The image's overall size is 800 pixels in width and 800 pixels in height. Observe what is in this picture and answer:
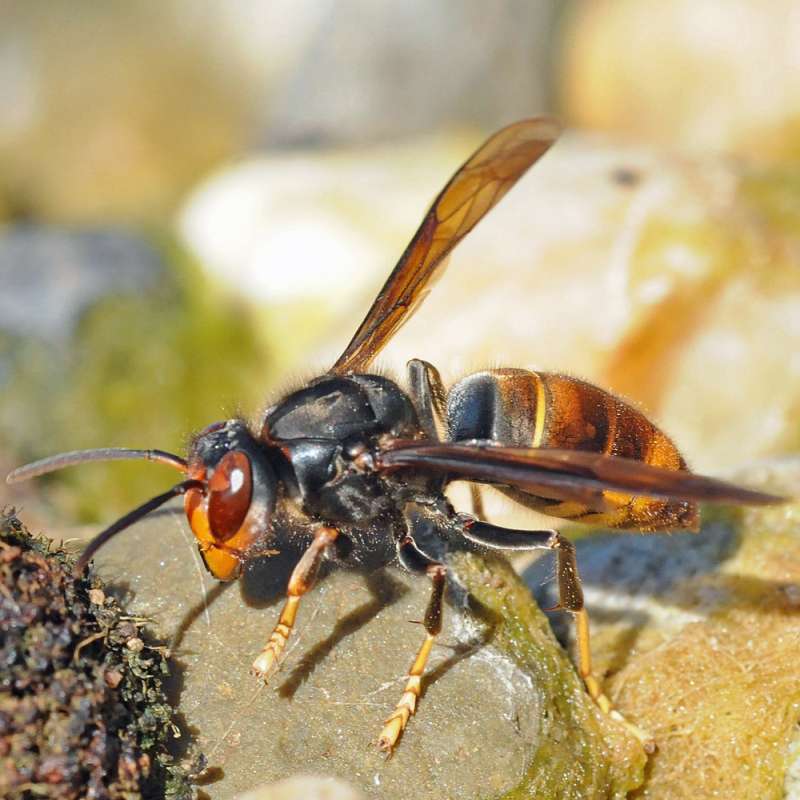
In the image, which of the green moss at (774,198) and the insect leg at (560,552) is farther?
the green moss at (774,198)

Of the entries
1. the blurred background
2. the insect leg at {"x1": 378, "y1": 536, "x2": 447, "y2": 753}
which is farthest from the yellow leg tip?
the blurred background

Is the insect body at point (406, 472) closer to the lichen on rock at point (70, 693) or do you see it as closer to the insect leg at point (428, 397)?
the insect leg at point (428, 397)

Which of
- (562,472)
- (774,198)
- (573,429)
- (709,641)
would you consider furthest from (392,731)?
(774,198)

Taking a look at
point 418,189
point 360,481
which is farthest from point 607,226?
point 360,481

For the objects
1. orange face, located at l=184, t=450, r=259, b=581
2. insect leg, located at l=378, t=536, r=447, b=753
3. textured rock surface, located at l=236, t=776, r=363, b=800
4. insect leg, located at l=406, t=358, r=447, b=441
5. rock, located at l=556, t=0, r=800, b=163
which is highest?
rock, located at l=556, t=0, r=800, b=163

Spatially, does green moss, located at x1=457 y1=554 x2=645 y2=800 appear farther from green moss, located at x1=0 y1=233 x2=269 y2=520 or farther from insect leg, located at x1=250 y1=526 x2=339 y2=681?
green moss, located at x1=0 y1=233 x2=269 y2=520

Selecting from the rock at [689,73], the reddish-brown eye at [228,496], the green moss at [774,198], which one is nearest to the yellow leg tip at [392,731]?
the reddish-brown eye at [228,496]

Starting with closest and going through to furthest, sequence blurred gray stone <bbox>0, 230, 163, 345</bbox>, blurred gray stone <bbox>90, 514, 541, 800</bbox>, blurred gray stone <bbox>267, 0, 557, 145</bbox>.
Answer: blurred gray stone <bbox>90, 514, 541, 800</bbox>
blurred gray stone <bbox>0, 230, 163, 345</bbox>
blurred gray stone <bbox>267, 0, 557, 145</bbox>
